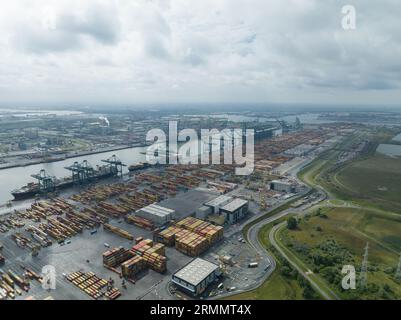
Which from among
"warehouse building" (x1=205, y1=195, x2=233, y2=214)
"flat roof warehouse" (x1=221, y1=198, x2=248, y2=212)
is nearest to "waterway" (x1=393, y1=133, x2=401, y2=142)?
"flat roof warehouse" (x1=221, y1=198, x2=248, y2=212)

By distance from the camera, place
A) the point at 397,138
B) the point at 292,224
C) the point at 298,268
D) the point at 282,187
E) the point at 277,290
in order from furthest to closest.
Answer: the point at 397,138 → the point at 282,187 → the point at 292,224 → the point at 298,268 → the point at 277,290

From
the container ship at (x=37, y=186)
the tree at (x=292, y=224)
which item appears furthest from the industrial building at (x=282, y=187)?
the container ship at (x=37, y=186)

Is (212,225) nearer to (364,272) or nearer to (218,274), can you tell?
(218,274)

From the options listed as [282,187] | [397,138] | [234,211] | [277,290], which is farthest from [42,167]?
[397,138]

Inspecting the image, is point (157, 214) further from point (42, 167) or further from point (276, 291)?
point (42, 167)

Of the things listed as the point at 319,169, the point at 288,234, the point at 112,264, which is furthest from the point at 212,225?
the point at 319,169

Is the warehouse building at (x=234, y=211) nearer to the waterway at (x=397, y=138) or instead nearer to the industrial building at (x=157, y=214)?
the industrial building at (x=157, y=214)
